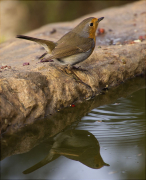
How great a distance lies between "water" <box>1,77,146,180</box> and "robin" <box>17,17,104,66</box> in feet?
2.49

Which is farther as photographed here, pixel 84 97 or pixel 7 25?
pixel 7 25

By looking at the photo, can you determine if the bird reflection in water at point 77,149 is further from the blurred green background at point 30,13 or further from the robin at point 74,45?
the blurred green background at point 30,13

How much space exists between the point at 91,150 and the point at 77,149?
0.16 m

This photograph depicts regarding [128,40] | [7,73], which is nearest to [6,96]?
[7,73]

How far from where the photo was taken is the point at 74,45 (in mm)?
4016

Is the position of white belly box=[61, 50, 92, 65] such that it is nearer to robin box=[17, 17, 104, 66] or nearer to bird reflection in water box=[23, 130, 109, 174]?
robin box=[17, 17, 104, 66]

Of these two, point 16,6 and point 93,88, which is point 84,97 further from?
point 16,6

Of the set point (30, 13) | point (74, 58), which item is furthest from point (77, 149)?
point (30, 13)

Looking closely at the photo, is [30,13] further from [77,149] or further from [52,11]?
[77,149]

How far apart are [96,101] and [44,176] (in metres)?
1.96

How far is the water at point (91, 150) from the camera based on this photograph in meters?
2.63

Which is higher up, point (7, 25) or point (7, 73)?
point (7, 25)

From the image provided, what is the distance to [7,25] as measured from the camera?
10914 mm

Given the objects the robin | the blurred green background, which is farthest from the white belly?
the blurred green background
